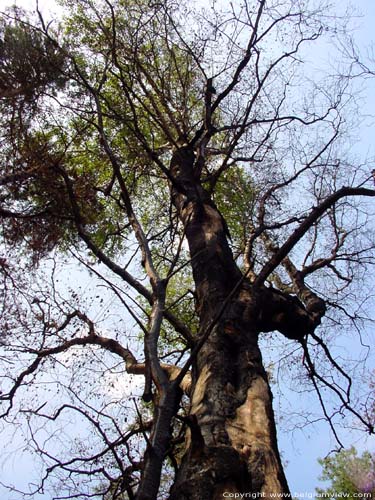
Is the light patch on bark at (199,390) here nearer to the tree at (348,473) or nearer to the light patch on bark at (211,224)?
the light patch on bark at (211,224)

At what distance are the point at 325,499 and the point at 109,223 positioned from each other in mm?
14935

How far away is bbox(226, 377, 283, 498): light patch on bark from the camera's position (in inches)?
98.5

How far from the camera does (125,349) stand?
449cm

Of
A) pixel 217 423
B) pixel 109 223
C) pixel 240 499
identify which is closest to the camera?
pixel 240 499

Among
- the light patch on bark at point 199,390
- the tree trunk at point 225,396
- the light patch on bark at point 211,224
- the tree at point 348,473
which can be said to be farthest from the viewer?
the tree at point 348,473

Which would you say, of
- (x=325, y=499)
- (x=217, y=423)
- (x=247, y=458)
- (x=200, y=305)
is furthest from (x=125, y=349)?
(x=325, y=499)

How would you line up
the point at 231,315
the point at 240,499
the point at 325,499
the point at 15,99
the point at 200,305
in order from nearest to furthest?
1. the point at 240,499
2. the point at 231,315
3. the point at 200,305
4. the point at 15,99
5. the point at 325,499

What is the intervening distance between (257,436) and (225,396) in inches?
14.9

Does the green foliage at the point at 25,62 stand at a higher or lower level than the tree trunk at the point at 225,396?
higher

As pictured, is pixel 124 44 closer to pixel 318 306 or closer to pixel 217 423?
pixel 318 306

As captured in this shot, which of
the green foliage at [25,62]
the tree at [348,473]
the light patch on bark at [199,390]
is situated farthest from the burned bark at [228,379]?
the tree at [348,473]

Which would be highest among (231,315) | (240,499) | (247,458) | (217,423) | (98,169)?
(98,169)

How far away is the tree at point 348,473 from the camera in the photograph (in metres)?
15.8

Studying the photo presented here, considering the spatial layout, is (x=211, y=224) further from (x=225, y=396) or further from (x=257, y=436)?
(x=257, y=436)
